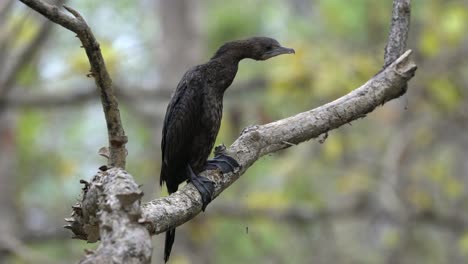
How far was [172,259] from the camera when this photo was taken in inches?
372

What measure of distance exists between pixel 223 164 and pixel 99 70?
1050 mm

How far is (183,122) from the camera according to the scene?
4.33 meters

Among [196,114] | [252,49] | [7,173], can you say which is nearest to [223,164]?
[196,114]

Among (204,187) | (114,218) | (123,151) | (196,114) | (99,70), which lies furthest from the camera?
(196,114)

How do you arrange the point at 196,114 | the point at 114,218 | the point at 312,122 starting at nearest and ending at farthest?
the point at 114,218
the point at 312,122
the point at 196,114

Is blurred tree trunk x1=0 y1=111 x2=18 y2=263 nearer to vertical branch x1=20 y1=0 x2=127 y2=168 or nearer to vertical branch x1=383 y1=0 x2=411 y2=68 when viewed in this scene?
vertical branch x1=383 y1=0 x2=411 y2=68

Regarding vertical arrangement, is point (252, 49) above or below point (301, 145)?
below

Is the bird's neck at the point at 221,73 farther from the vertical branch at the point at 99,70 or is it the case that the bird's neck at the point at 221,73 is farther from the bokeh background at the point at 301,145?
the bokeh background at the point at 301,145

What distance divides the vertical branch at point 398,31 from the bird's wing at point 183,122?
1067mm

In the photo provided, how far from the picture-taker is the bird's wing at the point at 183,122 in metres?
4.32

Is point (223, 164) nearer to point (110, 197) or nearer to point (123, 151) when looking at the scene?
point (123, 151)

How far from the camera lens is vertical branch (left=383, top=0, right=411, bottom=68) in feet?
13.3

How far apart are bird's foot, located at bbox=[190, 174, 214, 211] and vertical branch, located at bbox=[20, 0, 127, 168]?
410 mm

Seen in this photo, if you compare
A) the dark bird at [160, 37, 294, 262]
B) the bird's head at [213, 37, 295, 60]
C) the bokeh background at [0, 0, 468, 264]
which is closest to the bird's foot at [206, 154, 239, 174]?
the dark bird at [160, 37, 294, 262]
